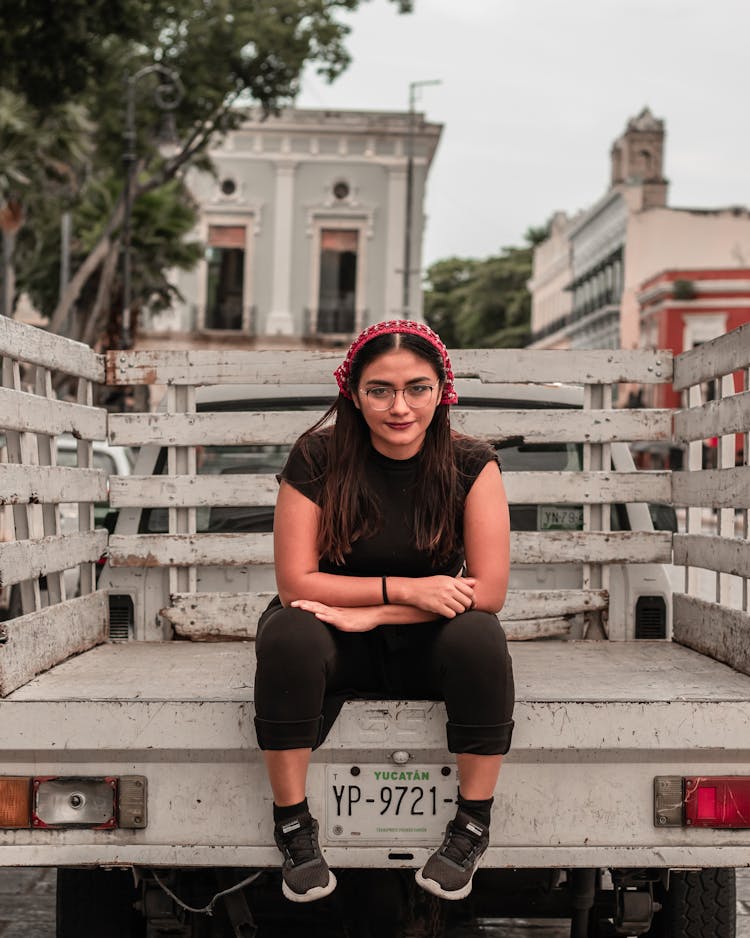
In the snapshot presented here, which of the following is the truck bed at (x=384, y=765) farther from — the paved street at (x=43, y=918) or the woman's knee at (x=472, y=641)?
the paved street at (x=43, y=918)

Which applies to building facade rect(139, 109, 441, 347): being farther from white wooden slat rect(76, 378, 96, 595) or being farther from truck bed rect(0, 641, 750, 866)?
truck bed rect(0, 641, 750, 866)

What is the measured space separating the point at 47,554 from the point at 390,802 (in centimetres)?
134

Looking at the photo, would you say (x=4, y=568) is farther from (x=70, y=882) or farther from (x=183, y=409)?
(x=183, y=409)

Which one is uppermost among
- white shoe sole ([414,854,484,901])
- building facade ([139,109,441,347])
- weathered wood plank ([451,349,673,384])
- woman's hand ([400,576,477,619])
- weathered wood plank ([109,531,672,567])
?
building facade ([139,109,441,347])

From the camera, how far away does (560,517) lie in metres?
5.22

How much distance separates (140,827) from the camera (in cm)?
330

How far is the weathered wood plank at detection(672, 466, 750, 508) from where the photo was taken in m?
4.14

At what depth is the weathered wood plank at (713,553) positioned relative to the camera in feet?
13.5

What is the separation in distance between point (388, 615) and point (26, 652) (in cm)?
101

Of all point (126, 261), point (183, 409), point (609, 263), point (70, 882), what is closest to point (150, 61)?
point (126, 261)

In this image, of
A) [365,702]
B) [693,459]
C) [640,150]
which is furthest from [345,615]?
[640,150]

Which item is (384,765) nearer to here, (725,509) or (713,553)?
(713,553)

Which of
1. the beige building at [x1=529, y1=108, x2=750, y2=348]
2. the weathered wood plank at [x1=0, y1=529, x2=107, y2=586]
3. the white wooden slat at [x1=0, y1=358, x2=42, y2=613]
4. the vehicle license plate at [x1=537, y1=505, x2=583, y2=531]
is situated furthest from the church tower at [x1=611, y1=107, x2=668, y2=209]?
the white wooden slat at [x1=0, y1=358, x2=42, y2=613]

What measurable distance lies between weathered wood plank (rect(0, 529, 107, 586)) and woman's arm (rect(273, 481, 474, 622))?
69cm
